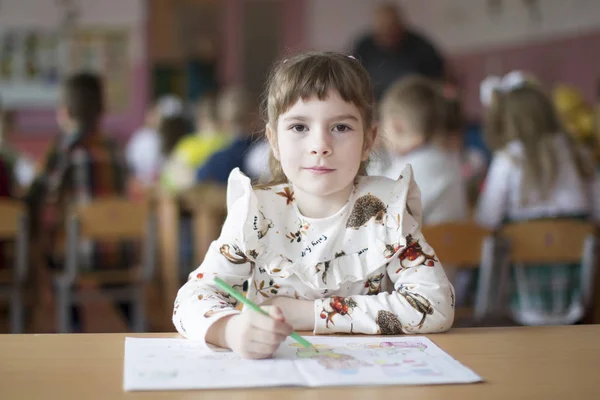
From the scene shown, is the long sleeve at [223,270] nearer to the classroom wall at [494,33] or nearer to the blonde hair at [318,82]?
the blonde hair at [318,82]

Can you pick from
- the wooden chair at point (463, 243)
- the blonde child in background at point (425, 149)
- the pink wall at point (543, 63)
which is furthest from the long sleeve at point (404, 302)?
the pink wall at point (543, 63)

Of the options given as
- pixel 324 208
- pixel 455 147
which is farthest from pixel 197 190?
pixel 324 208

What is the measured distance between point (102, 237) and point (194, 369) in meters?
2.49

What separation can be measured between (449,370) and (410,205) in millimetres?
390

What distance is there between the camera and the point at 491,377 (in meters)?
0.90

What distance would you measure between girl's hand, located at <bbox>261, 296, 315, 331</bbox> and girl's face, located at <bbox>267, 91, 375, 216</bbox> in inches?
6.5

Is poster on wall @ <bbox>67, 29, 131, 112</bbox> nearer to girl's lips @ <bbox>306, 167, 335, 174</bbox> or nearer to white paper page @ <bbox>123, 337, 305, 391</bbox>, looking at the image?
girl's lips @ <bbox>306, 167, 335, 174</bbox>

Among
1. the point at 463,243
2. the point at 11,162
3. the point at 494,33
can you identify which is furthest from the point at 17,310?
the point at 494,33

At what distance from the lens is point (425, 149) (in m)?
2.84

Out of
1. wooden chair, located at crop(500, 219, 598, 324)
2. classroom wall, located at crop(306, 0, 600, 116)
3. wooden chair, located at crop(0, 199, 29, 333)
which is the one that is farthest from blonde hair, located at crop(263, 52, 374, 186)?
classroom wall, located at crop(306, 0, 600, 116)

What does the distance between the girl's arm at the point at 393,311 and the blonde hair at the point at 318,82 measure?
27 cm

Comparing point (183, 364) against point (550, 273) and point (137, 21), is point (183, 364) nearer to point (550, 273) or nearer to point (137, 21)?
point (550, 273)

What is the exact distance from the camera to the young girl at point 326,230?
1.16 metres

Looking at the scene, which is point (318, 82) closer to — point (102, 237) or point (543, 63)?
point (102, 237)
